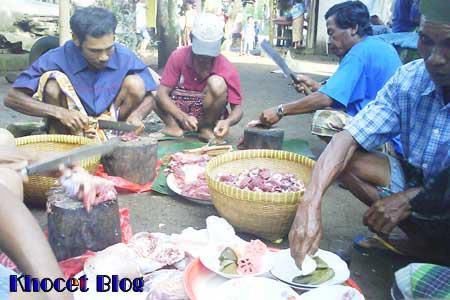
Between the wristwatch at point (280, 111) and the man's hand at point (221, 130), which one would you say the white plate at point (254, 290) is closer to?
the wristwatch at point (280, 111)

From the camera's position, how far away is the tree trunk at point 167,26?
9758 mm

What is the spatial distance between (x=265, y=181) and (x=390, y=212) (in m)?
0.78

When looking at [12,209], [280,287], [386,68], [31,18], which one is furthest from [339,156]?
[31,18]

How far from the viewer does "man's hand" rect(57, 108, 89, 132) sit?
357cm

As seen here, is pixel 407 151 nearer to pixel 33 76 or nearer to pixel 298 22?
pixel 33 76

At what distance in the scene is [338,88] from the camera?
359 cm

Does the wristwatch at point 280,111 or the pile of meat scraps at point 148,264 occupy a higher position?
the wristwatch at point 280,111

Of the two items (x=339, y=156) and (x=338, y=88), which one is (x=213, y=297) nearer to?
(x=339, y=156)

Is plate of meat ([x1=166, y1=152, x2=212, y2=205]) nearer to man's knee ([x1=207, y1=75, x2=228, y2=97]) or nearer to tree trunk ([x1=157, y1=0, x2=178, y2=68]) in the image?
man's knee ([x1=207, y1=75, x2=228, y2=97])

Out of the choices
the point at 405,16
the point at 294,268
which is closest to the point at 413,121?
the point at 294,268

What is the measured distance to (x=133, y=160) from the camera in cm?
346

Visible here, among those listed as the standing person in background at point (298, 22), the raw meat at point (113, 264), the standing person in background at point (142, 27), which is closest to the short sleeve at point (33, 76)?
the raw meat at point (113, 264)

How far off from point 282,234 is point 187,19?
42.4 ft

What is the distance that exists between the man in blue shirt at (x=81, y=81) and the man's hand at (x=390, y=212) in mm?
2248
